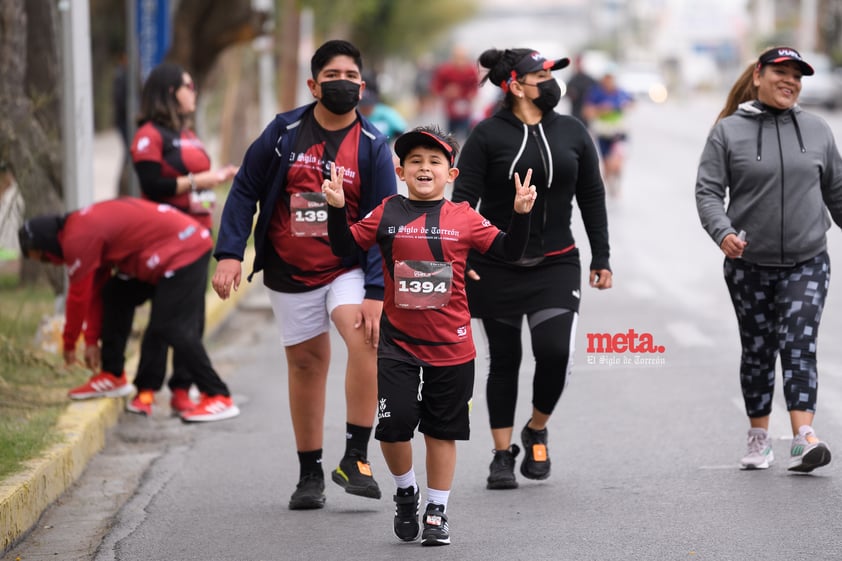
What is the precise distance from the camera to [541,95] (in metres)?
6.29

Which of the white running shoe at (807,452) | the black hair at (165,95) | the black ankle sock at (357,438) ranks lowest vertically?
the white running shoe at (807,452)

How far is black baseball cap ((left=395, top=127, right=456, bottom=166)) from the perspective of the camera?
17.6 feet

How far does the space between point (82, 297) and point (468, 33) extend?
174157 millimetres

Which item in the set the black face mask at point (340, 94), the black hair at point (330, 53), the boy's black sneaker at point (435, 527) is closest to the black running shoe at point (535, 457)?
the boy's black sneaker at point (435, 527)

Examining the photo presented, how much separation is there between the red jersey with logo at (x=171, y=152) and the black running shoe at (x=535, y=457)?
8.55ft

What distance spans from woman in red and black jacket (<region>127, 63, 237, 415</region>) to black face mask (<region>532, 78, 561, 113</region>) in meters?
2.17

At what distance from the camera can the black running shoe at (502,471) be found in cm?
642

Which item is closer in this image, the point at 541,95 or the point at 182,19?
the point at 541,95

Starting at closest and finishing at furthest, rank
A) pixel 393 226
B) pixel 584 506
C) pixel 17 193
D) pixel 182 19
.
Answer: pixel 393 226, pixel 584 506, pixel 17 193, pixel 182 19

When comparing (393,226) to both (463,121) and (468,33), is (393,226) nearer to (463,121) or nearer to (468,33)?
(463,121)

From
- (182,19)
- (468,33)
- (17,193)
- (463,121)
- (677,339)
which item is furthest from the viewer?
(468,33)

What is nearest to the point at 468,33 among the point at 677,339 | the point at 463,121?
the point at 463,121

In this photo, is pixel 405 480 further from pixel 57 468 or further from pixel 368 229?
pixel 57 468

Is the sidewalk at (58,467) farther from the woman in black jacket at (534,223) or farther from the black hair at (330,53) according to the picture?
the black hair at (330,53)
